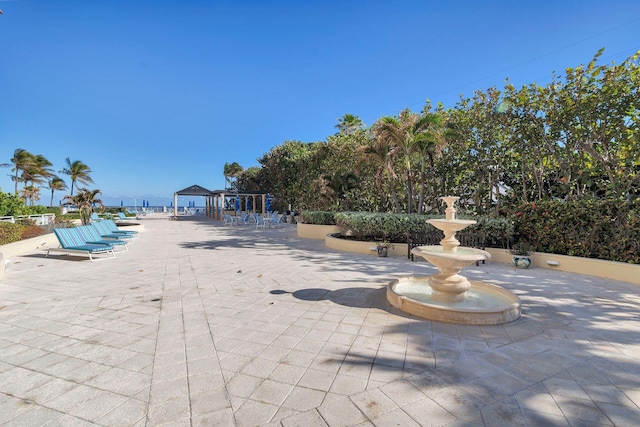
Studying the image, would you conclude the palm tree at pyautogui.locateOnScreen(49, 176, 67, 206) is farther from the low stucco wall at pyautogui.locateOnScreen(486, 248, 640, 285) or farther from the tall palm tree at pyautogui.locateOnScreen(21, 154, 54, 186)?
the low stucco wall at pyautogui.locateOnScreen(486, 248, 640, 285)

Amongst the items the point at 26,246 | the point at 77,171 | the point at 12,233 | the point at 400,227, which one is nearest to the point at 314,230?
the point at 400,227

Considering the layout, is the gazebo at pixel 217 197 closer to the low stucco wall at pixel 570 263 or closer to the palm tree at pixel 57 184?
the palm tree at pixel 57 184

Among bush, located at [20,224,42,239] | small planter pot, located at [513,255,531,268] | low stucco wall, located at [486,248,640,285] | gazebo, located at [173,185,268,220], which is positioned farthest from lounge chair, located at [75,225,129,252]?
gazebo, located at [173,185,268,220]

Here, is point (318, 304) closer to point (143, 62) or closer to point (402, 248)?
point (402, 248)

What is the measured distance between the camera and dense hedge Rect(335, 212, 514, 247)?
791cm

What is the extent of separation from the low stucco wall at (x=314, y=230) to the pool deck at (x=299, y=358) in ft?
24.6

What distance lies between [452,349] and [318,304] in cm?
191

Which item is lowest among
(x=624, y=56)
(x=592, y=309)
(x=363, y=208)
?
(x=592, y=309)

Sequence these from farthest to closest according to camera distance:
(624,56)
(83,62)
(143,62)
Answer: (143,62) < (83,62) < (624,56)

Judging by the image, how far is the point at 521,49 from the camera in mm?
10125

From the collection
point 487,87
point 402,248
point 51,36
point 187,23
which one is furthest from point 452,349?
point 51,36

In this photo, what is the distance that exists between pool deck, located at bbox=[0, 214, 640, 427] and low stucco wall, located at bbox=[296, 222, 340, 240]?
24.6 ft

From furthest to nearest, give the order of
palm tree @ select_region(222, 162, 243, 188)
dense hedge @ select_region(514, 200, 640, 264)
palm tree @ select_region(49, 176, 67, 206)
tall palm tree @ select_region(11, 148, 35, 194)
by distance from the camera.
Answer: palm tree @ select_region(222, 162, 243, 188) → palm tree @ select_region(49, 176, 67, 206) → tall palm tree @ select_region(11, 148, 35, 194) → dense hedge @ select_region(514, 200, 640, 264)

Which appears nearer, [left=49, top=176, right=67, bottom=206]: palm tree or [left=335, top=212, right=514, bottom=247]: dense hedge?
[left=335, top=212, right=514, bottom=247]: dense hedge
